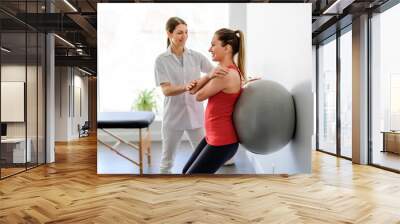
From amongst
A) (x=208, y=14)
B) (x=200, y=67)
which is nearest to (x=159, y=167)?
(x=200, y=67)

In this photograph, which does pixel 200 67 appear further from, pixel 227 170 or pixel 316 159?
pixel 316 159

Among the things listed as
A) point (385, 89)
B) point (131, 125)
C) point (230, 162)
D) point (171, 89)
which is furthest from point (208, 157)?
point (385, 89)

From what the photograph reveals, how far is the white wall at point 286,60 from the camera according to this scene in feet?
17.2

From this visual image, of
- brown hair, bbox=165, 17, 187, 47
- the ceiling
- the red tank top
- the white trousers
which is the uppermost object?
the ceiling

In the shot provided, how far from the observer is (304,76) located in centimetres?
537

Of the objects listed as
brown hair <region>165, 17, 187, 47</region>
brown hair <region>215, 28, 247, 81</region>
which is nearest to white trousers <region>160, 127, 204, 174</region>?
brown hair <region>215, 28, 247, 81</region>

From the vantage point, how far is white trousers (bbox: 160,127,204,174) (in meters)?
5.21

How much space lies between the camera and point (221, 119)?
16.7 ft

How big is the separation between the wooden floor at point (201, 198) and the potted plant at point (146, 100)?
1.04 metres

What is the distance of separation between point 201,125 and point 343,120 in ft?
15.4

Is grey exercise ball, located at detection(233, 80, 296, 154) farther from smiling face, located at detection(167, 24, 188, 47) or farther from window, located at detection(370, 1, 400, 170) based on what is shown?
window, located at detection(370, 1, 400, 170)

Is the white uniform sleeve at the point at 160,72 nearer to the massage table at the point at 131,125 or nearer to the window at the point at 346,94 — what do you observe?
the massage table at the point at 131,125

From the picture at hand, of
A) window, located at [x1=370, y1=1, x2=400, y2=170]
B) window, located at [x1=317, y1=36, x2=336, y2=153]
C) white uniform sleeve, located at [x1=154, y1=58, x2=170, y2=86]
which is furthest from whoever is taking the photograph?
window, located at [x1=317, y1=36, x2=336, y2=153]

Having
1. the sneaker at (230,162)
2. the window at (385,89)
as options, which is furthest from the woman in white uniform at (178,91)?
the window at (385,89)
